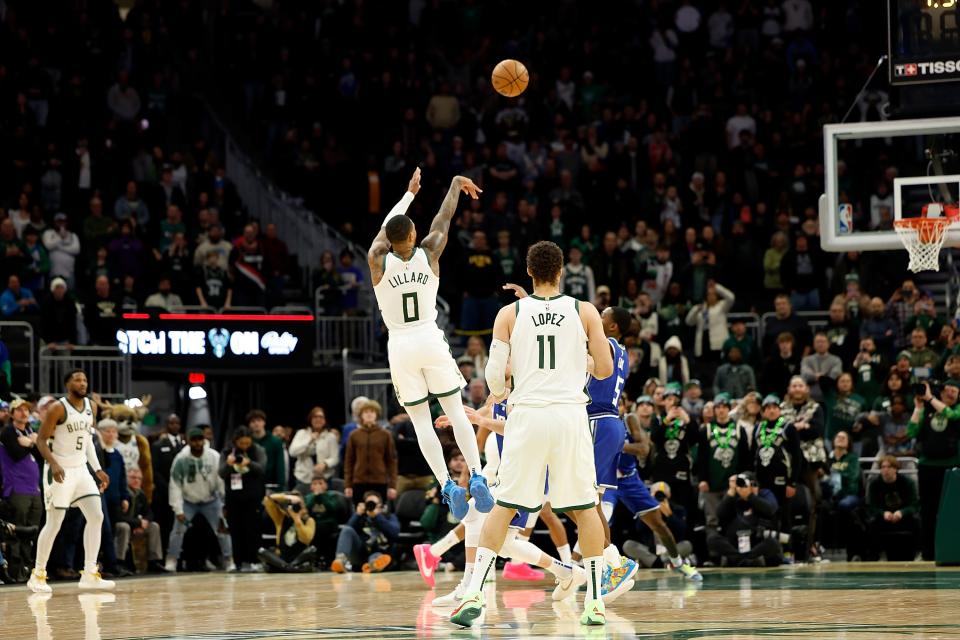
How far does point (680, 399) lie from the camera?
2189 cm

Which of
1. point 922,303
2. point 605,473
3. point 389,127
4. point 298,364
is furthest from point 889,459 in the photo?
point 389,127

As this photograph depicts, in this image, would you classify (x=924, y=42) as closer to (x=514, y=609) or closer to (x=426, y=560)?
(x=426, y=560)

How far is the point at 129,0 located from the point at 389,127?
10499mm

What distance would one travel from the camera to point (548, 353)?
35.7ft

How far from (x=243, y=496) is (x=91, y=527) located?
4.17 meters

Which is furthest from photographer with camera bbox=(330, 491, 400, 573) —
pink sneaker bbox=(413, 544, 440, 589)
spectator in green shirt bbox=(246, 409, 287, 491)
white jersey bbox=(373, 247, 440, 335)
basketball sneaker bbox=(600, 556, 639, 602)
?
white jersey bbox=(373, 247, 440, 335)

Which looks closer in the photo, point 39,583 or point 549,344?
point 549,344

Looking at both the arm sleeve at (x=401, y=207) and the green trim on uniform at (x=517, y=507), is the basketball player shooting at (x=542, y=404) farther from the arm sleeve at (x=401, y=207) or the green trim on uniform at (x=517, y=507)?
the arm sleeve at (x=401, y=207)

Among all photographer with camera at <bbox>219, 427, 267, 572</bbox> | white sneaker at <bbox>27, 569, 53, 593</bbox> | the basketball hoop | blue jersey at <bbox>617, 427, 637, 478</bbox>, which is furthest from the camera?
photographer with camera at <bbox>219, 427, 267, 572</bbox>

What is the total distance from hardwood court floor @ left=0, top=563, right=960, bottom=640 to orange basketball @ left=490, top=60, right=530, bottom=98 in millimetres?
4694

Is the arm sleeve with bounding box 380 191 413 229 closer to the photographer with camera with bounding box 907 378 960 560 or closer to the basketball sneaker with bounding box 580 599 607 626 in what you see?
the basketball sneaker with bounding box 580 599 607 626

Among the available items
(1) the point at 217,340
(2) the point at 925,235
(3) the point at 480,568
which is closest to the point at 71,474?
(3) the point at 480,568

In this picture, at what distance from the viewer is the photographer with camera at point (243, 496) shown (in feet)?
69.8

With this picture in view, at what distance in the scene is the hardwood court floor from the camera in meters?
10.9
